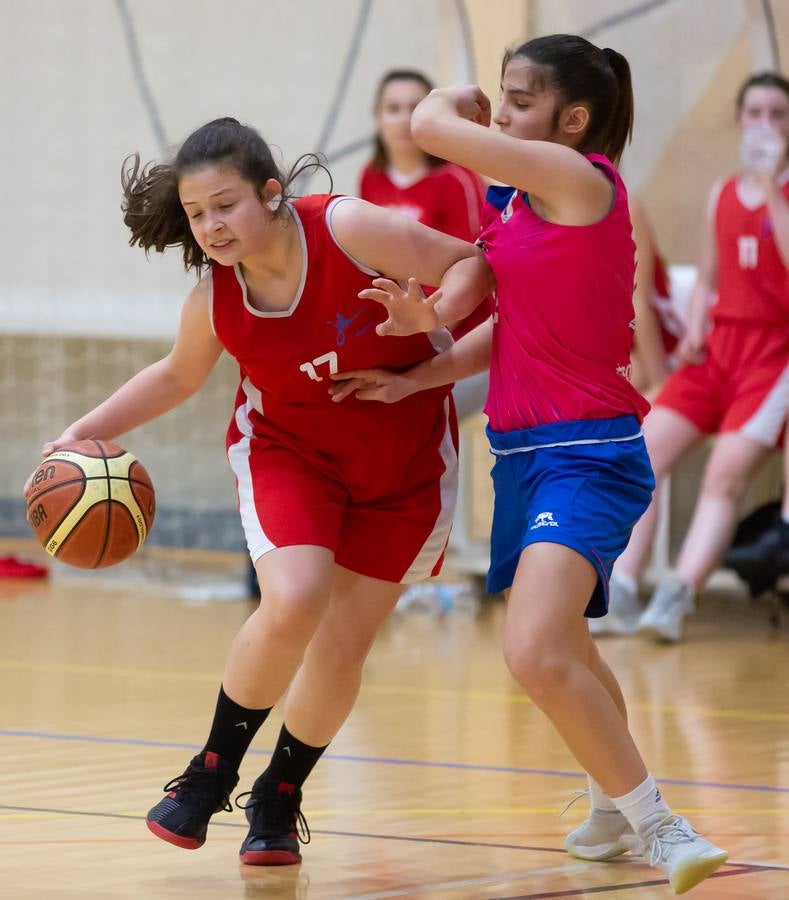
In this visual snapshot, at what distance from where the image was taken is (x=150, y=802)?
376 cm

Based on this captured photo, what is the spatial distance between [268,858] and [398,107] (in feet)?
13.4

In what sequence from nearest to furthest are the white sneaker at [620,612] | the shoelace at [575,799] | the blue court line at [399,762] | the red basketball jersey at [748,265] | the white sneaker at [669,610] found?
the shoelace at [575,799], the blue court line at [399,762], the white sneaker at [669,610], the white sneaker at [620,612], the red basketball jersey at [748,265]

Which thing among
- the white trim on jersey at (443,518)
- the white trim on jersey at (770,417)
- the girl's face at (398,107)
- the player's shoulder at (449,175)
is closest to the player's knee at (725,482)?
the white trim on jersey at (770,417)

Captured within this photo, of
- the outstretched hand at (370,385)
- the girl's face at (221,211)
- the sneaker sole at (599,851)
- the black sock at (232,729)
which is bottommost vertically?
the sneaker sole at (599,851)

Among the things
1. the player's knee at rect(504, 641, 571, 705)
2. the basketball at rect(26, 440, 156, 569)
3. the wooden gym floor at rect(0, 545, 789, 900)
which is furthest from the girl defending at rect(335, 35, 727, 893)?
the basketball at rect(26, 440, 156, 569)

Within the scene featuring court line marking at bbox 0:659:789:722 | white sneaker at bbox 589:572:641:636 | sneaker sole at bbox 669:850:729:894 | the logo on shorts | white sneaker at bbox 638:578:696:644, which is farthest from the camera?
white sneaker at bbox 589:572:641:636

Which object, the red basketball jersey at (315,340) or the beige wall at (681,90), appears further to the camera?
the beige wall at (681,90)

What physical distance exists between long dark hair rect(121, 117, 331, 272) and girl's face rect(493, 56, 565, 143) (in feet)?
1.21

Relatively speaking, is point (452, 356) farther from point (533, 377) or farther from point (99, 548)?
point (99, 548)

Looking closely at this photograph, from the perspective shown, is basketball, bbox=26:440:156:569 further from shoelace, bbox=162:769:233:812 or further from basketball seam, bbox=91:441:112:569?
shoelace, bbox=162:769:233:812

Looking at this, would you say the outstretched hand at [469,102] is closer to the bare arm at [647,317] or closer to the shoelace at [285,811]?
the shoelace at [285,811]

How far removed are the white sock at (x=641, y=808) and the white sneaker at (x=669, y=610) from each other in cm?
332

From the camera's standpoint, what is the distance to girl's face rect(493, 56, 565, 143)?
313 centimetres

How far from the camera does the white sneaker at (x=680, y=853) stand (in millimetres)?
2863
